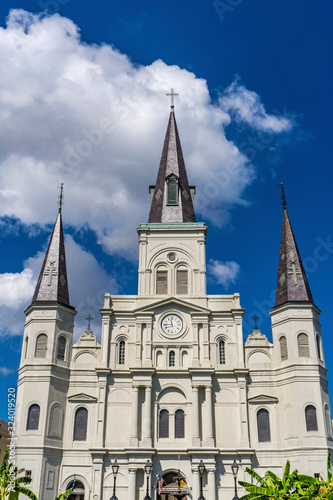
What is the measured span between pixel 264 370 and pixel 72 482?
15009 mm

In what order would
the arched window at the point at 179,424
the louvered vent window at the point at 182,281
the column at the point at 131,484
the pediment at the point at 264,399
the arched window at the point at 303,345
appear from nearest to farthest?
1. the column at the point at 131,484
2. the arched window at the point at 179,424
3. the pediment at the point at 264,399
4. the arched window at the point at 303,345
5. the louvered vent window at the point at 182,281

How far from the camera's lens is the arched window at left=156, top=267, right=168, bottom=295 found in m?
41.3

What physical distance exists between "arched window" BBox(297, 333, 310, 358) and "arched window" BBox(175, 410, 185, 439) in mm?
9217

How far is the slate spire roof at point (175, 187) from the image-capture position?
45188mm

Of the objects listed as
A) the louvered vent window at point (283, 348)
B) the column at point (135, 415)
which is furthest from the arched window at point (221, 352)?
the column at point (135, 415)

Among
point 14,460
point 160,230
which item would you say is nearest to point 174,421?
point 14,460

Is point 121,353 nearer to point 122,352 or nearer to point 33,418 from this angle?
point 122,352

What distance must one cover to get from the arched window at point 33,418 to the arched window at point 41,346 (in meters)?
3.57

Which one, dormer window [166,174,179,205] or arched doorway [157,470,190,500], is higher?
dormer window [166,174,179,205]

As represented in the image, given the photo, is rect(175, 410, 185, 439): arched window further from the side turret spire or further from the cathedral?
the side turret spire

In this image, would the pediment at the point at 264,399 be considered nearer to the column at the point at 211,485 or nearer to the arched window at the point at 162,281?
the column at the point at 211,485

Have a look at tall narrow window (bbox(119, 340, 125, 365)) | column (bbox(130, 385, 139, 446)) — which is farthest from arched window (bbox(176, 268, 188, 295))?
column (bbox(130, 385, 139, 446))

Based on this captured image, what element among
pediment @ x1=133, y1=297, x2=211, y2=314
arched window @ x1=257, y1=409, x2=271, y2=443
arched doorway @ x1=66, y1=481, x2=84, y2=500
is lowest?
arched doorway @ x1=66, y1=481, x2=84, y2=500

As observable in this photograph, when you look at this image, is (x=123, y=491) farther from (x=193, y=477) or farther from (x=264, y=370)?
(x=264, y=370)
